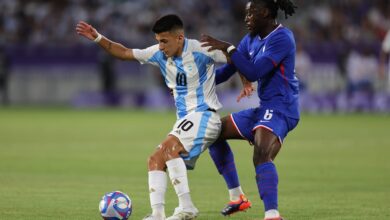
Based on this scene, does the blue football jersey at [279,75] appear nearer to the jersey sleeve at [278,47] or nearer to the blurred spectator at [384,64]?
the jersey sleeve at [278,47]

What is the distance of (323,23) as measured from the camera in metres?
32.8

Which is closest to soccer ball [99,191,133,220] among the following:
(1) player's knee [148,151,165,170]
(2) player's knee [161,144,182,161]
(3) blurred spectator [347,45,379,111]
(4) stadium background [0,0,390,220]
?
(1) player's knee [148,151,165,170]

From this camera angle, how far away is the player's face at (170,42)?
9078 millimetres

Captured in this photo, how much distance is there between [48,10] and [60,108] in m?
4.53

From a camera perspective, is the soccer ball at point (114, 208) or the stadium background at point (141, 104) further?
the stadium background at point (141, 104)

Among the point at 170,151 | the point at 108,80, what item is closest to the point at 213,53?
the point at 170,151

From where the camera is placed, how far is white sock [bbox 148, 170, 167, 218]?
28.6 ft

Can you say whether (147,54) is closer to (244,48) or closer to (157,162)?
(244,48)

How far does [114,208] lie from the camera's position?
869 cm

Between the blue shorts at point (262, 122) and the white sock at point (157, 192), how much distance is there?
3.52 feet

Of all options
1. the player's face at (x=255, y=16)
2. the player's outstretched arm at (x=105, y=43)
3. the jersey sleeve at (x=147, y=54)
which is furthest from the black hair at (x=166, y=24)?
the player's face at (x=255, y=16)

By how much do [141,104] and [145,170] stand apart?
1863cm

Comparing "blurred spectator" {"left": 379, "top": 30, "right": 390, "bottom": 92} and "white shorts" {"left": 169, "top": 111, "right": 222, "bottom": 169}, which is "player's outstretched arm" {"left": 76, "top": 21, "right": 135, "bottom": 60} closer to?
"white shorts" {"left": 169, "top": 111, "right": 222, "bottom": 169}

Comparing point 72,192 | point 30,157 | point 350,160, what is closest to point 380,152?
point 350,160
